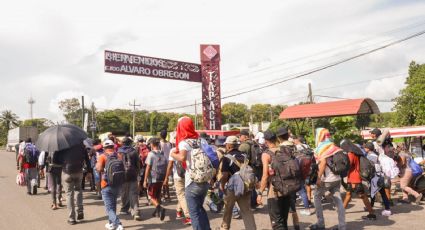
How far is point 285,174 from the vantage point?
4.98m

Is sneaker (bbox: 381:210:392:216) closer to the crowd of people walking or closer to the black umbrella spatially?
the crowd of people walking

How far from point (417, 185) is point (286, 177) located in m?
5.44

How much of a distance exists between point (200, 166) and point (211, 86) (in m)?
19.7

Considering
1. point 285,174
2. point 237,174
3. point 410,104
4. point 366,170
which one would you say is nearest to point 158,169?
point 237,174

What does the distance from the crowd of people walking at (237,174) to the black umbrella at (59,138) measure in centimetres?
20

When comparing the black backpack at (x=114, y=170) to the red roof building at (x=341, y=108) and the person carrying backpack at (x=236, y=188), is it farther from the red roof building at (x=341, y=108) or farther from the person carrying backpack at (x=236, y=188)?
the red roof building at (x=341, y=108)

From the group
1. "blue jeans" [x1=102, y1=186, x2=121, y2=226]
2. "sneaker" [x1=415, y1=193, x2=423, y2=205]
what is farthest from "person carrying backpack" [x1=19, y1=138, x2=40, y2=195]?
"sneaker" [x1=415, y1=193, x2=423, y2=205]

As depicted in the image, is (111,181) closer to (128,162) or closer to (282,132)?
(128,162)

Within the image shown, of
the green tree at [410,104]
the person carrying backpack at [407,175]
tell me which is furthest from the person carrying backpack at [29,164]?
the green tree at [410,104]

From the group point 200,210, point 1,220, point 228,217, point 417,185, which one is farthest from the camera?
point 417,185

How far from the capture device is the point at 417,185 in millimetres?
8555

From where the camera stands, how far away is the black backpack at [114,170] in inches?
256

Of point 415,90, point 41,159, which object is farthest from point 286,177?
point 415,90

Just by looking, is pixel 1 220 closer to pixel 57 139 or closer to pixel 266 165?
pixel 57 139
